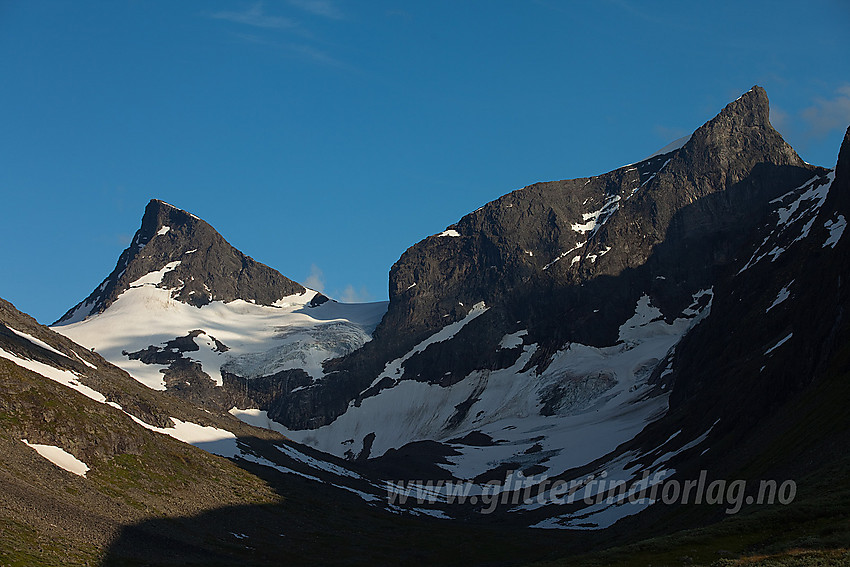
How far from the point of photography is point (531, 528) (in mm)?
124250

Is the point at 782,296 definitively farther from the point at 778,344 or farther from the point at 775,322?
the point at 778,344

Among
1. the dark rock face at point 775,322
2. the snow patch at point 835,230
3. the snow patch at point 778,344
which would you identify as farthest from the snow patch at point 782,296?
the snow patch at point 778,344

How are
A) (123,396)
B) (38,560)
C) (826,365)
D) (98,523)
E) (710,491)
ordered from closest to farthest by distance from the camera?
(38,560), (98,523), (710,491), (826,365), (123,396)

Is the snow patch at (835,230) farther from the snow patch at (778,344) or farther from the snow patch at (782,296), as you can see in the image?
the snow patch at (778,344)

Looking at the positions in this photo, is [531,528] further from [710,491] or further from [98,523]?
[98,523]

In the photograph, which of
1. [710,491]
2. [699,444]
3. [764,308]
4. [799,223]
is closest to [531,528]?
[699,444]

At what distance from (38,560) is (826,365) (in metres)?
82.1

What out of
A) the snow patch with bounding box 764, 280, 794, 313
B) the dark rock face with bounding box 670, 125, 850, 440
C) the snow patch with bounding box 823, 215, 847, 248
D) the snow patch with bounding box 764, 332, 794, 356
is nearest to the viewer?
the dark rock face with bounding box 670, 125, 850, 440

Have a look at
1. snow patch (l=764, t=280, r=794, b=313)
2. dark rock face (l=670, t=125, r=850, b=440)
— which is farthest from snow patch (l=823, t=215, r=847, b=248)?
snow patch (l=764, t=280, r=794, b=313)

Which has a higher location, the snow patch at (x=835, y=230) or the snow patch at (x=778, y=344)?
the snow patch at (x=835, y=230)

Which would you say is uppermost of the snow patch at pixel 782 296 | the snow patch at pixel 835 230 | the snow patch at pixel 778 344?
the snow patch at pixel 835 230

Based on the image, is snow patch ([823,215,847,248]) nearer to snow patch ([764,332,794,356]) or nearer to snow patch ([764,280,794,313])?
snow patch ([764,280,794,313])

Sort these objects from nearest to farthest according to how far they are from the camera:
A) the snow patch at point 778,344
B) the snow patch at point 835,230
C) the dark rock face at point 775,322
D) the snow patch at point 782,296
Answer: the dark rock face at point 775,322
the snow patch at point 778,344
the snow patch at point 835,230
the snow patch at point 782,296

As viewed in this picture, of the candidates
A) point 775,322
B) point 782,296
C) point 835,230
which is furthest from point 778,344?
point 782,296
